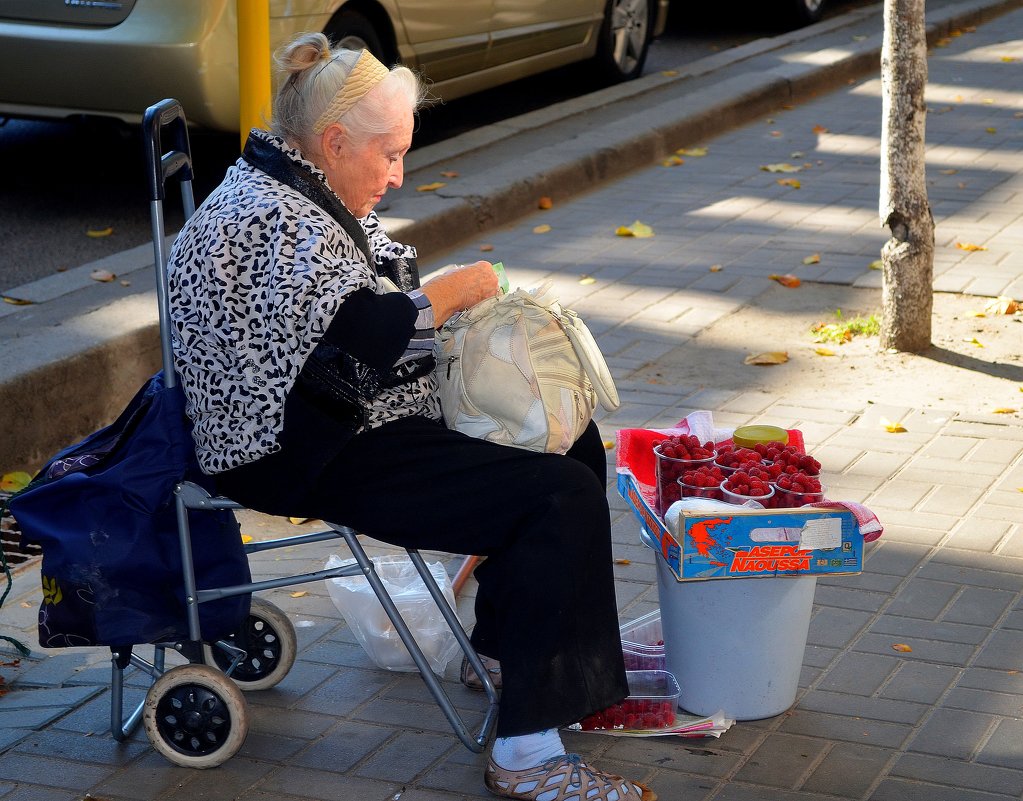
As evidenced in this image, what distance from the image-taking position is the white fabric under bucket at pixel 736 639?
2.88m

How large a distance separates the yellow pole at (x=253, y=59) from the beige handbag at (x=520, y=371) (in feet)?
4.65

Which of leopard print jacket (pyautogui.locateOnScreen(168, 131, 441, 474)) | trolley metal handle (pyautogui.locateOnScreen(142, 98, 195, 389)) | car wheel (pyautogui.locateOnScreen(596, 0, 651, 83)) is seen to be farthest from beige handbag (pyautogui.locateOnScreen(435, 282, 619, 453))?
car wheel (pyautogui.locateOnScreen(596, 0, 651, 83))

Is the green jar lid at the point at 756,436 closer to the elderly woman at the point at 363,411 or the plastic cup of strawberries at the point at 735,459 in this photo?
the plastic cup of strawberries at the point at 735,459

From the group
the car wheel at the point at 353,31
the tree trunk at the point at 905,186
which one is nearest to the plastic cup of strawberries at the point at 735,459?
the tree trunk at the point at 905,186

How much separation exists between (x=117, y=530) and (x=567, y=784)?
104cm

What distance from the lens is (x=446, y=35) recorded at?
7445mm

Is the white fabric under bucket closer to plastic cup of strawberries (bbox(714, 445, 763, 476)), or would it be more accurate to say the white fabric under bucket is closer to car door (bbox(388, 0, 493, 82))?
plastic cup of strawberries (bbox(714, 445, 763, 476))

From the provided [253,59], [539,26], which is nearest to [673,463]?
[253,59]

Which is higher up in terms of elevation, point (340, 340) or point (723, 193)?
point (340, 340)

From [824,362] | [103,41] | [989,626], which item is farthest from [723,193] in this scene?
[989,626]

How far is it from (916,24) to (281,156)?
2986 mm

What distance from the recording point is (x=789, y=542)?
278 cm

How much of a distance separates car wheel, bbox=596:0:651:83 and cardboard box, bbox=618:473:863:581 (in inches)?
265

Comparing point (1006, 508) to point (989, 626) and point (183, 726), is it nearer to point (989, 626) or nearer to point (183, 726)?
point (989, 626)
